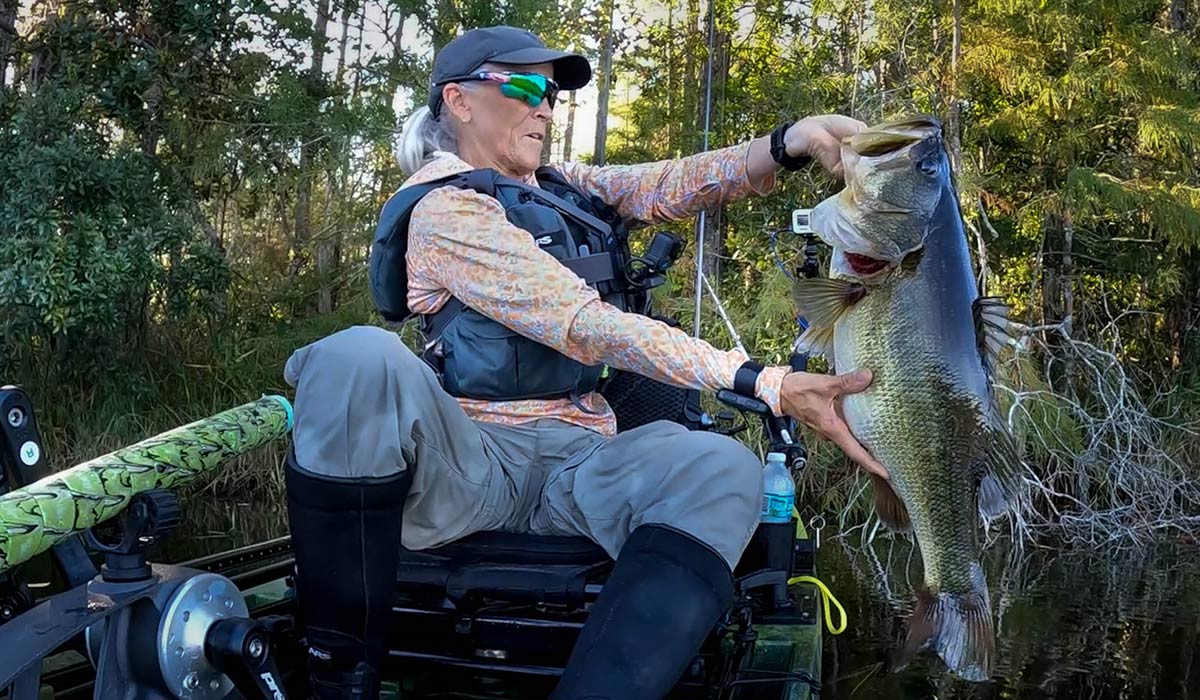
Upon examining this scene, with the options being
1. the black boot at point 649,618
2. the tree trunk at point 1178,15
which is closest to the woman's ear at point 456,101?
the black boot at point 649,618

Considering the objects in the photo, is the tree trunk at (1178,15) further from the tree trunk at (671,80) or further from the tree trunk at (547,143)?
the tree trunk at (547,143)

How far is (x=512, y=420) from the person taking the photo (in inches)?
86.8

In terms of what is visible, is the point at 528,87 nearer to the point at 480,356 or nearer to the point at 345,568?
the point at 480,356

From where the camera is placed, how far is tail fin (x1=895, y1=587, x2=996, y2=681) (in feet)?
6.58

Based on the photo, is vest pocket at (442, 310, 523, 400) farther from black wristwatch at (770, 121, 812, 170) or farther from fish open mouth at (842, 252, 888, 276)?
black wristwatch at (770, 121, 812, 170)

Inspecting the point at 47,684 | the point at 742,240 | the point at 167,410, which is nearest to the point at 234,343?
the point at 167,410

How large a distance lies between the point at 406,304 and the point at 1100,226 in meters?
7.55

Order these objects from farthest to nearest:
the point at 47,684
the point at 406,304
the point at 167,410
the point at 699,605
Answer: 1. the point at 167,410
2. the point at 406,304
3. the point at 47,684
4. the point at 699,605

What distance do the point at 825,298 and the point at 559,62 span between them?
2.96 ft

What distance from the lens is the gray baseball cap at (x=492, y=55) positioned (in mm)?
2420

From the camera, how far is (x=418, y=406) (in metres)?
1.81

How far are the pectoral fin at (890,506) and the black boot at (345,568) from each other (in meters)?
0.96

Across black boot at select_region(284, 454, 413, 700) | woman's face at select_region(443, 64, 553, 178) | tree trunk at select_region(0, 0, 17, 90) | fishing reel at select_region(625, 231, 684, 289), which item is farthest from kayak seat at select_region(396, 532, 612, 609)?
tree trunk at select_region(0, 0, 17, 90)

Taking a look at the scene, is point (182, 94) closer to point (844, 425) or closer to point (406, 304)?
point (406, 304)
